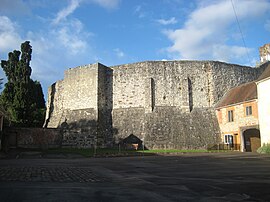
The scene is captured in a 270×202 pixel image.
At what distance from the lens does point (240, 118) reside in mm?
26875

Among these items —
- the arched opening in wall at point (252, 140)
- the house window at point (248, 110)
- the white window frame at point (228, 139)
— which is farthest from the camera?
the white window frame at point (228, 139)

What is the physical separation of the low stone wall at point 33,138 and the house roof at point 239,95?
1835 cm

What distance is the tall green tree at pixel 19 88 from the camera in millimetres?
29609

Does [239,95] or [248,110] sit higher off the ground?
[239,95]

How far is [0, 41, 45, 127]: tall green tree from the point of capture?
29609 millimetres

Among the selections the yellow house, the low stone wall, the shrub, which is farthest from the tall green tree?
the shrub

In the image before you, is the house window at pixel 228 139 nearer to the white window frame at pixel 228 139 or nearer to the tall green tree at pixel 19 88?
the white window frame at pixel 228 139

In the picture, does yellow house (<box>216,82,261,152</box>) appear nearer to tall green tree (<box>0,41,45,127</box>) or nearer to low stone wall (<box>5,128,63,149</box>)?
low stone wall (<box>5,128,63,149</box>)

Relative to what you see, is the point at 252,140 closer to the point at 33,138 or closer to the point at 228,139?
the point at 228,139

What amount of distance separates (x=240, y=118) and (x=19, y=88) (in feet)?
78.3

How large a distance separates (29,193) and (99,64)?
84.3 ft

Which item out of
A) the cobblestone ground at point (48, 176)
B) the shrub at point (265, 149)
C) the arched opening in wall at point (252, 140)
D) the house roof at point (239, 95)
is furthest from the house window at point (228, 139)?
the cobblestone ground at point (48, 176)

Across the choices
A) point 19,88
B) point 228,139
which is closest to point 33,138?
point 19,88

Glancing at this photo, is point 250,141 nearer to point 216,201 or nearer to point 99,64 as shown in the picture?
point 99,64
